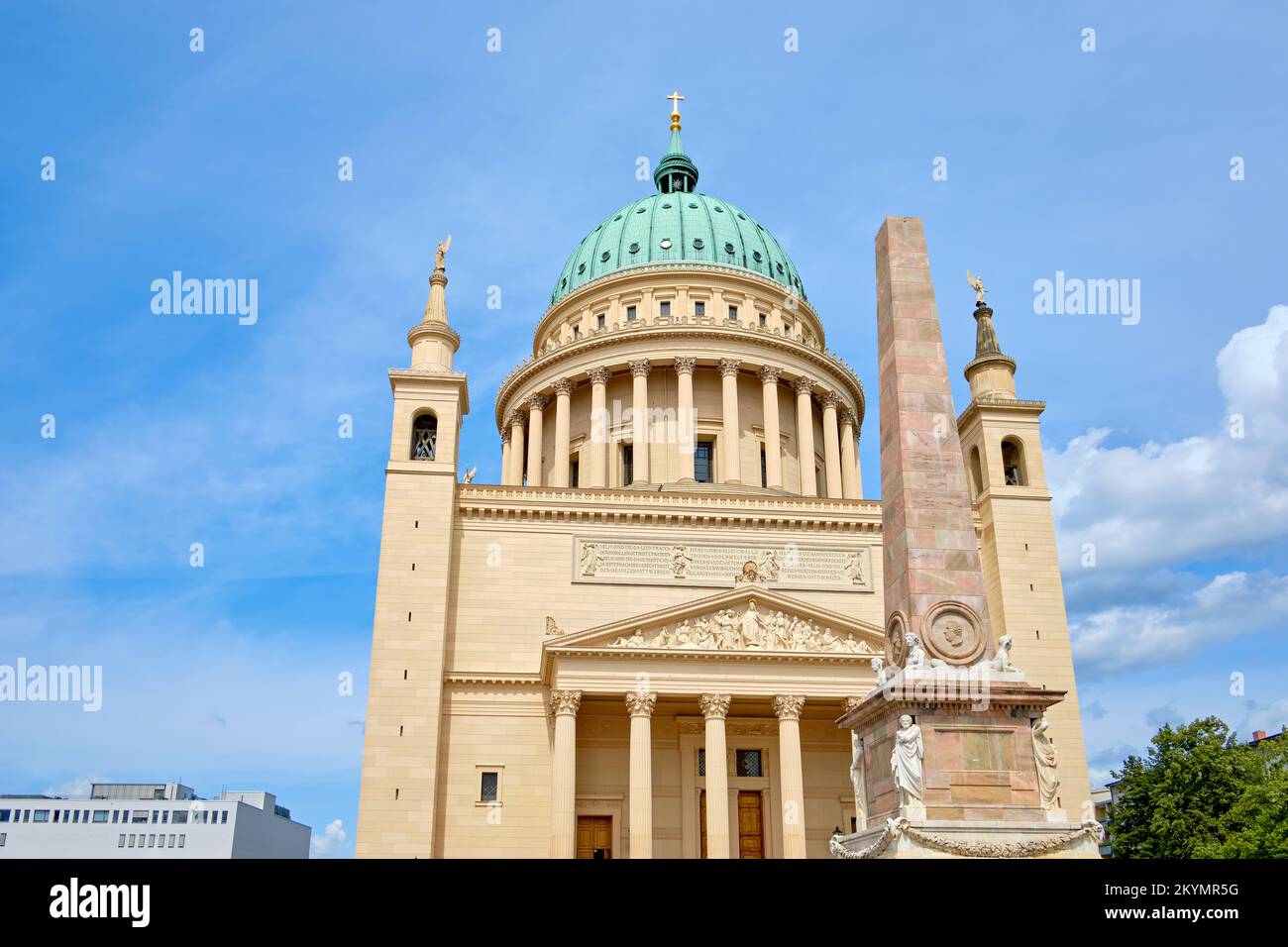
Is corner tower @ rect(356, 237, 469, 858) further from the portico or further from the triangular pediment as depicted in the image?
the triangular pediment

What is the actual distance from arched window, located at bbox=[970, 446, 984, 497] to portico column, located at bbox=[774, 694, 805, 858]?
14.4m

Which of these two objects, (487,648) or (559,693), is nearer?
(559,693)

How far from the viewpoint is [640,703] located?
117 feet

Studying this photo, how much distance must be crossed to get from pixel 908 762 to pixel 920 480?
438 centimetres

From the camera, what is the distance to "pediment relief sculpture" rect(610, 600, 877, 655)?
36.4 m

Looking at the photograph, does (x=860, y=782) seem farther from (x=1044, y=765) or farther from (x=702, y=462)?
(x=702, y=462)

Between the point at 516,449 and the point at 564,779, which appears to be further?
the point at 516,449

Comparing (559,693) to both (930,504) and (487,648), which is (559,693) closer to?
(487,648)

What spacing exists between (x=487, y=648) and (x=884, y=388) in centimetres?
2523

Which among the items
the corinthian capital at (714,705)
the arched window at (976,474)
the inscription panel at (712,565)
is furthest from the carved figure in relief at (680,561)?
the arched window at (976,474)

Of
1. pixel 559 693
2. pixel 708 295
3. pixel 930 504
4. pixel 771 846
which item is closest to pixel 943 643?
pixel 930 504

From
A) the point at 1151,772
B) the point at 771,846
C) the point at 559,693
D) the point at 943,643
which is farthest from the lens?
the point at 1151,772

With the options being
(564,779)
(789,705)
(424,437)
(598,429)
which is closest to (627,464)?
(598,429)
